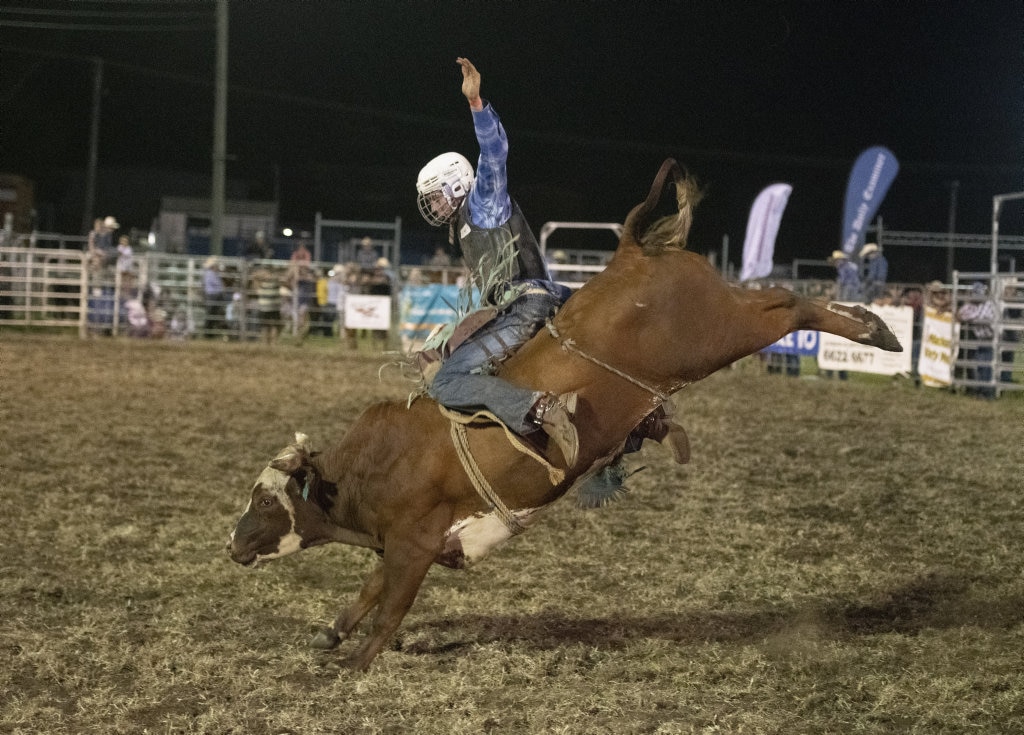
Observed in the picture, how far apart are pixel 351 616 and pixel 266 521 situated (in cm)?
46

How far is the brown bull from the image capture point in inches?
131

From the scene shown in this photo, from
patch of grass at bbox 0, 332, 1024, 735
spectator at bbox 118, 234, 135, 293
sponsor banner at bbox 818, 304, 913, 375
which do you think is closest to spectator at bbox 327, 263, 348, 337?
spectator at bbox 118, 234, 135, 293

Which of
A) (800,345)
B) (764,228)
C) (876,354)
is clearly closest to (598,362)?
(876,354)

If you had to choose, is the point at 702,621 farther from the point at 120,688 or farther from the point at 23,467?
the point at 23,467

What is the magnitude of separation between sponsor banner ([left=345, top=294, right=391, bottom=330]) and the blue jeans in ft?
40.5

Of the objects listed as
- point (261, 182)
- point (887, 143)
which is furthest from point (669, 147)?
point (261, 182)

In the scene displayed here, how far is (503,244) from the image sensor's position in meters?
3.58

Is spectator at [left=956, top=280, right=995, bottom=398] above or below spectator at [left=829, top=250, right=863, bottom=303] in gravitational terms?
below

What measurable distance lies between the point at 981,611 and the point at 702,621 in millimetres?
1133

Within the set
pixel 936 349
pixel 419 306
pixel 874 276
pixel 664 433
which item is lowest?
pixel 664 433

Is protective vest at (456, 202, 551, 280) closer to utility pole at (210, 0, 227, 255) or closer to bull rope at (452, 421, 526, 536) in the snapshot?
bull rope at (452, 421, 526, 536)

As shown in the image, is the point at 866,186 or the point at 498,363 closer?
the point at 498,363

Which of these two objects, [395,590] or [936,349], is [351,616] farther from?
[936,349]

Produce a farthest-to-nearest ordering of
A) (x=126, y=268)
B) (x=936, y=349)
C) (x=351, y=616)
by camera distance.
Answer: (x=126, y=268) → (x=936, y=349) → (x=351, y=616)
